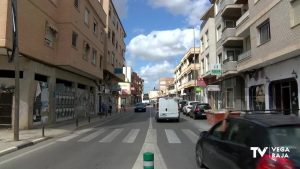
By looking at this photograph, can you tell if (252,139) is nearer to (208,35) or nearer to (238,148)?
(238,148)

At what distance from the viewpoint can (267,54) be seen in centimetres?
2453

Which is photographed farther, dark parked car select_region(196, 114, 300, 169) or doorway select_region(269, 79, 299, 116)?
doorway select_region(269, 79, 299, 116)

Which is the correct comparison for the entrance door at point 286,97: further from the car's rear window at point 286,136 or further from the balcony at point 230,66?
the car's rear window at point 286,136

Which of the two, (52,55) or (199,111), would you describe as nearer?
(52,55)

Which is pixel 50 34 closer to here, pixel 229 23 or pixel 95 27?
pixel 95 27

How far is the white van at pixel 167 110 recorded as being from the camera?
111ft

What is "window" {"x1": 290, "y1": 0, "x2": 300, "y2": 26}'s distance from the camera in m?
20.6

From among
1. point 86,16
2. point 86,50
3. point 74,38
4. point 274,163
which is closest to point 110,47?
point 86,50

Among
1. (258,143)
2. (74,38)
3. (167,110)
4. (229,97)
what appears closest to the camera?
(258,143)

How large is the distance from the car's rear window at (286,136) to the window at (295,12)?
1567 centimetres

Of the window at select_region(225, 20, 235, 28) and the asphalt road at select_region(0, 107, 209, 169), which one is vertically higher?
the window at select_region(225, 20, 235, 28)

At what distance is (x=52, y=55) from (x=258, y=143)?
2333cm

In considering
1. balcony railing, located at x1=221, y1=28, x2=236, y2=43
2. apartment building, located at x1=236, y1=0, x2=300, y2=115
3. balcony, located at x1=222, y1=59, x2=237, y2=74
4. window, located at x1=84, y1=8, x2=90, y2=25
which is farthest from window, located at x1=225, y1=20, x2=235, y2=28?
window, located at x1=84, y1=8, x2=90, y2=25

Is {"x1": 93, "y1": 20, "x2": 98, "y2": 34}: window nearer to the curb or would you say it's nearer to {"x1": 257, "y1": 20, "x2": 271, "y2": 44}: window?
{"x1": 257, "y1": 20, "x2": 271, "y2": 44}: window
